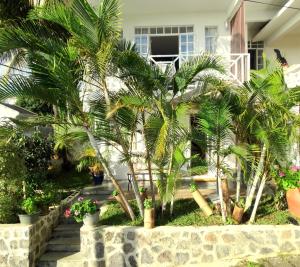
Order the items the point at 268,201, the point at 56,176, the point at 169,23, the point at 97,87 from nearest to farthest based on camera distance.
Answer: the point at 97,87 → the point at 268,201 → the point at 169,23 → the point at 56,176

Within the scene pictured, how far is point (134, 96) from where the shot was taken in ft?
20.3

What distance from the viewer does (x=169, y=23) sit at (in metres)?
12.6

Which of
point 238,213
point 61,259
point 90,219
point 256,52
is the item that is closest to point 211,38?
point 256,52

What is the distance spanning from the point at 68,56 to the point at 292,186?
16.1ft

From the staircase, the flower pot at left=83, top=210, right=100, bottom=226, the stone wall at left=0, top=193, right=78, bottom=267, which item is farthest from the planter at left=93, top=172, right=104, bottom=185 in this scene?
the flower pot at left=83, top=210, right=100, bottom=226

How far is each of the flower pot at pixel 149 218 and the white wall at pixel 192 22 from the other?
7.68m

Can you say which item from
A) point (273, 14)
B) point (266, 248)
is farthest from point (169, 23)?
point (266, 248)

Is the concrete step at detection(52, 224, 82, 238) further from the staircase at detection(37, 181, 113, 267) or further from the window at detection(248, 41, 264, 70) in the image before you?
the window at detection(248, 41, 264, 70)

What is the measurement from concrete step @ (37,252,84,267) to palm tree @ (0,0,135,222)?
2.15 metres

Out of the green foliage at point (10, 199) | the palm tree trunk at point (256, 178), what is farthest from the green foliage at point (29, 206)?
the palm tree trunk at point (256, 178)

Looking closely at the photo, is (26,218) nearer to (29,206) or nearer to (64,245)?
(29,206)

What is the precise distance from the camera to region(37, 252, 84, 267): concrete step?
6797 mm

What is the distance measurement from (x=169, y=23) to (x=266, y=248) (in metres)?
8.77

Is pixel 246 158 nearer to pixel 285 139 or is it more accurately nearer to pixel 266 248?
pixel 285 139
